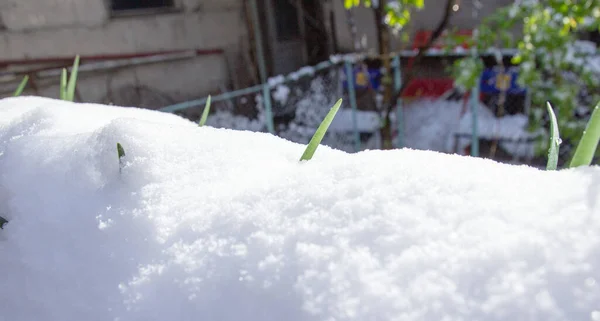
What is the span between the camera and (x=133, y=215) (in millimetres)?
563

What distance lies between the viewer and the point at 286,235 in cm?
50

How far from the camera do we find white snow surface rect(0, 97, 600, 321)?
42 centimetres

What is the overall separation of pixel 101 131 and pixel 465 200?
1.62 ft

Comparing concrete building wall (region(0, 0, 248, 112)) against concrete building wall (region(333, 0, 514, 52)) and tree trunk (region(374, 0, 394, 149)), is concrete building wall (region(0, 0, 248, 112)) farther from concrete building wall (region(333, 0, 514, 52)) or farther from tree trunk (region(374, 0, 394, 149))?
tree trunk (region(374, 0, 394, 149))

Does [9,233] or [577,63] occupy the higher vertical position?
[9,233]

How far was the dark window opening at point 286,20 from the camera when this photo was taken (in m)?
6.74

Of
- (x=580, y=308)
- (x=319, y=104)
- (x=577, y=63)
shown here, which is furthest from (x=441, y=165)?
(x=319, y=104)

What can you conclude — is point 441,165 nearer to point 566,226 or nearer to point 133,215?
point 566,226

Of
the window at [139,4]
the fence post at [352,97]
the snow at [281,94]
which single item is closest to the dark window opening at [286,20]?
the window at [139,4]

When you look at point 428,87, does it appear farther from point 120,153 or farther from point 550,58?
point 120,153

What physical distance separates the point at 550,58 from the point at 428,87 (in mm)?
1578

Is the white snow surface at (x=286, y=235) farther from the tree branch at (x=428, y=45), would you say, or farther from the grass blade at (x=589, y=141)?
the tree branch at (x=428, y=45)

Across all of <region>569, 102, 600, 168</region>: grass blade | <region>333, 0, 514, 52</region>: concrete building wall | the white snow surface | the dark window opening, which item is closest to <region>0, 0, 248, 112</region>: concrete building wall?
the dark window opening

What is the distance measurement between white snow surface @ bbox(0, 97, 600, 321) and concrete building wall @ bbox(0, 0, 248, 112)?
4.96 meters
